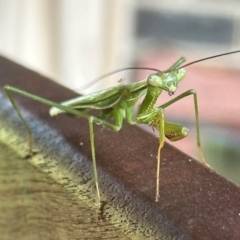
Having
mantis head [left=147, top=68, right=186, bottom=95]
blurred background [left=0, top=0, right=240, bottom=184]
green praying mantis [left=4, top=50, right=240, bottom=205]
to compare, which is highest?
mantis head [left=147, top=68, right=186, bottom=95]

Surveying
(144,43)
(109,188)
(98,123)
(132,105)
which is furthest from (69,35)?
(109,188)

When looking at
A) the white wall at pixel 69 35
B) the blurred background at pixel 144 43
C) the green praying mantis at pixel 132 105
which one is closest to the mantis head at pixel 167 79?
the green praying mantis at pixel 132 105

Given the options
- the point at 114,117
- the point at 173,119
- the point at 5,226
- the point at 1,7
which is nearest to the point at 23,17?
the point at 1,7

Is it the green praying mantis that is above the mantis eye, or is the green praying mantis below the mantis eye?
below

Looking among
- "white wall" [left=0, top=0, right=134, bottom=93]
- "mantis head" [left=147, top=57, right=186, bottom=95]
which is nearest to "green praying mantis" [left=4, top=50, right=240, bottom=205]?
"mantis head" [left=147, top=57, right=186, bottom=95]

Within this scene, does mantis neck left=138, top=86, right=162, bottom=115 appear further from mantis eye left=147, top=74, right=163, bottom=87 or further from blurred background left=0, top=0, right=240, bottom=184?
blurred background left=0, top=0, right=240, bottom=184

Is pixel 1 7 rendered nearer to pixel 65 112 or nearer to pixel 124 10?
pixel 124 10
